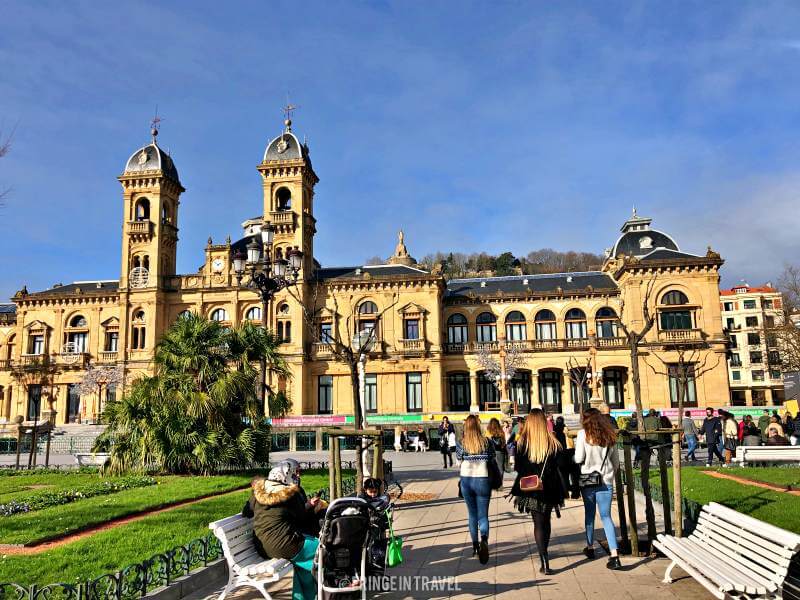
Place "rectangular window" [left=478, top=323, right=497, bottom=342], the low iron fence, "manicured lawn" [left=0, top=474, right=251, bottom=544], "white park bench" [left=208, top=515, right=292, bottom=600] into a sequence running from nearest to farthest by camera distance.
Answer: the low iron fence → "white park bench" [left=208, top=515, right=292, bottom=600] → "manicured lawn" [left=0, top=474, right=251, bottom=544] → "rectangular window" [left=478, top=323, right=497, bottom=342]

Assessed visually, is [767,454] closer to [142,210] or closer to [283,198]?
[283,198]

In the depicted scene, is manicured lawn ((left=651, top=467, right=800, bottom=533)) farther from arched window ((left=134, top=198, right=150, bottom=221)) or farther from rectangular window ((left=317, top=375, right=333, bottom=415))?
arched window ((left=134, top=198, right=150, bottom=221))

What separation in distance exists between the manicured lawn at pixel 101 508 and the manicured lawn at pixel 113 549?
26.8 inches

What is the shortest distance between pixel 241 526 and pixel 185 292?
44.4 meters

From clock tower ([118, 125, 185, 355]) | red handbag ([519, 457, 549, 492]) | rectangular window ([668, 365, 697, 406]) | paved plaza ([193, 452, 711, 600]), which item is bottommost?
paved plaza ([193, 452, 711, 600])

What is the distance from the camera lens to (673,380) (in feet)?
146

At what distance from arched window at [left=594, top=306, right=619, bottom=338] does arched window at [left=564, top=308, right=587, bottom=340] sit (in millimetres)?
1019

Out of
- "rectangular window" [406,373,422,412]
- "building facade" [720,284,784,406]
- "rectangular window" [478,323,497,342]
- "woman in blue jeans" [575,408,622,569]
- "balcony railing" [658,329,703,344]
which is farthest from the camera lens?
"building facade" [720,284,784,406]

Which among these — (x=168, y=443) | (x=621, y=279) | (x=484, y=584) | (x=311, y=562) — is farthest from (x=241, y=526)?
(x=621, y=279)

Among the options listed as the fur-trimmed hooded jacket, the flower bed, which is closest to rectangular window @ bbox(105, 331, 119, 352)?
the flower bed

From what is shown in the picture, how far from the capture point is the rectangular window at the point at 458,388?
49.4m

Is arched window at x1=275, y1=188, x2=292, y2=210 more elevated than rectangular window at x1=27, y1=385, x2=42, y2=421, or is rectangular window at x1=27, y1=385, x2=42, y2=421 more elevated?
arched window at x1=275, y1=188, x2=292, y2=210

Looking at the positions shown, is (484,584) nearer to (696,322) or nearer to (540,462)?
(540,462)

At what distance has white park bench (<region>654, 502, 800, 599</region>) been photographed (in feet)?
19.5
